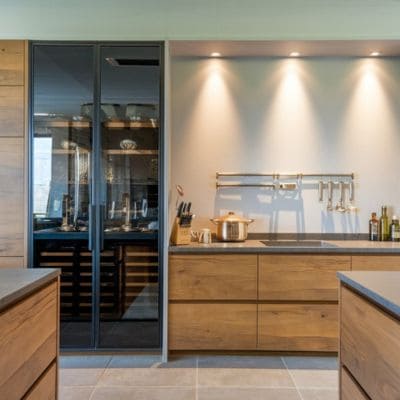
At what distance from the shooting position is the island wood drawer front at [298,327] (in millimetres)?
2543

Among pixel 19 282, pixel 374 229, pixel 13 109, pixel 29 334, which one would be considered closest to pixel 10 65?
pixel 13 109

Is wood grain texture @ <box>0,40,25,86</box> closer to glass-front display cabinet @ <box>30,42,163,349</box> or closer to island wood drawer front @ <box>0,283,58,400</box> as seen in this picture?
glass-front display cabinet @ <box>30,42,163,349</box>

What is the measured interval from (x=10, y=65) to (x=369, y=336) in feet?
8.82

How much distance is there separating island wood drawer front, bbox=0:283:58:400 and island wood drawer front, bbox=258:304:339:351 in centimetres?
151

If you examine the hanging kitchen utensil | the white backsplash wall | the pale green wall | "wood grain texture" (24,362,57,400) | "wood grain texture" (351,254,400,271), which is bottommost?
"wood grain texture" (24,362,57,400)

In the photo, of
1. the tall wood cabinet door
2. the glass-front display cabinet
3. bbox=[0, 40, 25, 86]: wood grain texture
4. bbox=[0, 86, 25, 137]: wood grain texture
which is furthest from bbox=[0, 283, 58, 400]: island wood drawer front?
bbox=[0, 40, 25, 86]: wood grain texture

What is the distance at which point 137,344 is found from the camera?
2586mm

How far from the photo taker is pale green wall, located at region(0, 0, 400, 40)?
8.43 feet

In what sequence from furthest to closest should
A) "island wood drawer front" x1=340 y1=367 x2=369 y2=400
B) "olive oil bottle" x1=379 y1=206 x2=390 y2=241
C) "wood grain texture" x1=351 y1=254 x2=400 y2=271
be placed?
1. "olive oil bottle" x1=379 y1=206 x2=390 y2=241
2. "wood grain texture" x1=351 y1=254 x2=400 y2=271
3. "island wood drawer front" x1=340 y1=367 x2=369 y2=400

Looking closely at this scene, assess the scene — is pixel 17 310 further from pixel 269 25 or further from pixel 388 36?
pixel 388 36

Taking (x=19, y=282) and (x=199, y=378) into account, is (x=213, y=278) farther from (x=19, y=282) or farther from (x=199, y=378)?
(x=19, y=282)

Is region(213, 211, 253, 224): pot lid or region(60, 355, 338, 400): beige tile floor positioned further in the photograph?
region(213, 211, 253, 224): pot lid

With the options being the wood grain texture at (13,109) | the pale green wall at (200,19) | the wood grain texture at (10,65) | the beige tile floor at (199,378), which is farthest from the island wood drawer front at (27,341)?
the pale green wall at (200,19)

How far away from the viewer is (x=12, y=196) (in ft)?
8.30
